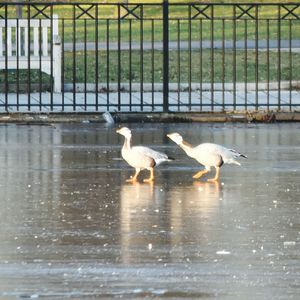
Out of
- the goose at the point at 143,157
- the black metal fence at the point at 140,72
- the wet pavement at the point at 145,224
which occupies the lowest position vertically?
the wet pavement at the point at 145,224

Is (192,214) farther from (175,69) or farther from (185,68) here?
(185,68)

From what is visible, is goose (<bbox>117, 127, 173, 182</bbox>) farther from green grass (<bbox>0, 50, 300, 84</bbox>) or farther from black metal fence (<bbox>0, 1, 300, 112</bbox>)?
green grass (<bbox>0, 50, 300, 84</bbox>)

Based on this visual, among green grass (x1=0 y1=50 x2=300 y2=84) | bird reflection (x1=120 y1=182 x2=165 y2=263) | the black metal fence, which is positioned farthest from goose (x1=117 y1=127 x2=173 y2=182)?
green grass (x1=0 y1=50 x2=300 y2=84)

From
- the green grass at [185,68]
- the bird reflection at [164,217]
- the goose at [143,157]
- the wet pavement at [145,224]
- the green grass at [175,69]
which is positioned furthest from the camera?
the green grass at [185,68]

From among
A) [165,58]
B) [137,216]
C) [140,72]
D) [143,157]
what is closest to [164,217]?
[137,216]

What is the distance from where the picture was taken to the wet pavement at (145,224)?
842 centimetres

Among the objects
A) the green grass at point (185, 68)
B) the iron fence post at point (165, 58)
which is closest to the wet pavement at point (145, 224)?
the iron fence post at point (165, 58)

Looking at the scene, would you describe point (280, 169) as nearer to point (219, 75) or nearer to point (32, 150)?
point (32, 150)

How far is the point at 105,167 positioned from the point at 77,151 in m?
1.48

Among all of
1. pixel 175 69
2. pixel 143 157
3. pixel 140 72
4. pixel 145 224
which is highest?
pixel 175 69

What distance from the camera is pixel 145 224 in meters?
10.8

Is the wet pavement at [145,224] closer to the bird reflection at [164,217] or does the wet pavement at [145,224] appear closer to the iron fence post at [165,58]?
the bird reflection at [164,217]

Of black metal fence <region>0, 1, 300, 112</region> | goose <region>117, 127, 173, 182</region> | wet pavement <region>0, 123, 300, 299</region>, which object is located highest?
black metal fence <region>0, 1, 300, 112</region>

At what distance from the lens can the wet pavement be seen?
8.42 metres
